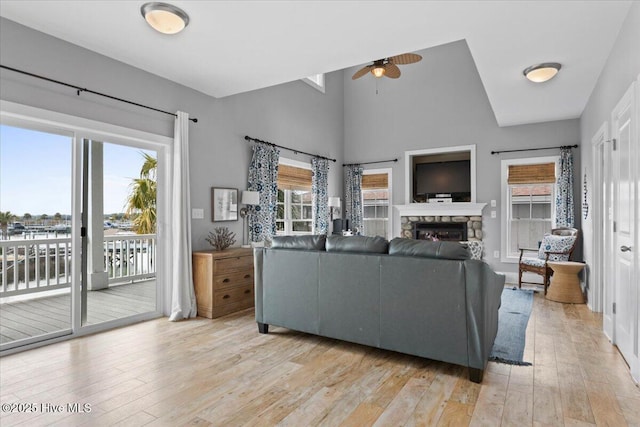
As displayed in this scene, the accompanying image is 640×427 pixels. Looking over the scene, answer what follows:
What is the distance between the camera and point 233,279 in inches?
176

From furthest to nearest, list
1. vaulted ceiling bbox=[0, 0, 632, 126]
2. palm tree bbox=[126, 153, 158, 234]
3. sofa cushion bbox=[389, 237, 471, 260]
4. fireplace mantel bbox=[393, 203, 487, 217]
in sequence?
1. fireplace mantel bbox=[393, 203, 487, 217]
2. palm tree bbox=[126, 153, 158, 234]
3. vaulted ceiling bbox=[0, 0, 632, 126]
4. sofa cushion bbox=[389, 237, 471, 260]

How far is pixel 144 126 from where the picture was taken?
4.07 meters

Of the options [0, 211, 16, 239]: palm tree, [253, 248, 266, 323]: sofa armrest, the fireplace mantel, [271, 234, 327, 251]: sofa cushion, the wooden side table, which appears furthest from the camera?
the fireplace mantel

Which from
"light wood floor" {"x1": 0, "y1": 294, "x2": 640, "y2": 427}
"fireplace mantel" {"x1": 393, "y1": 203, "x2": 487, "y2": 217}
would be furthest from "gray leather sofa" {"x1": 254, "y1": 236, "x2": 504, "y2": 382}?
"fireplace mantel" {"x1": 393, "y1": 203, "x2": 487, "y2": 217}

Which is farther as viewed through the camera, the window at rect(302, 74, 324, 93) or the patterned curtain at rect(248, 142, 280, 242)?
the window at rect(302, 74, 324, 93)

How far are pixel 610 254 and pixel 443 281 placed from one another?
2065 millimetres

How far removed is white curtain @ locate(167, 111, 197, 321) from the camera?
4.21m

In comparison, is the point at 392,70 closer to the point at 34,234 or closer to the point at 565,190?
the point at 565,190

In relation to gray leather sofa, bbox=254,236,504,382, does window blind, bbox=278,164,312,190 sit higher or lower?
higher

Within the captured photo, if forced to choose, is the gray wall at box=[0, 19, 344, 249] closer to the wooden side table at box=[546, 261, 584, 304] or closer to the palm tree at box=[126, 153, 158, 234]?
the palm tree at box=[126, 153, 158, 234]

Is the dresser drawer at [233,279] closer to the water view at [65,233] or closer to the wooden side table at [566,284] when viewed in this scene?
the water view at [65,233]

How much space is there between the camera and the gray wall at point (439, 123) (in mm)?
6559

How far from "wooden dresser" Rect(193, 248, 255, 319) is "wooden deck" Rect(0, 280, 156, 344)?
21.8 inches

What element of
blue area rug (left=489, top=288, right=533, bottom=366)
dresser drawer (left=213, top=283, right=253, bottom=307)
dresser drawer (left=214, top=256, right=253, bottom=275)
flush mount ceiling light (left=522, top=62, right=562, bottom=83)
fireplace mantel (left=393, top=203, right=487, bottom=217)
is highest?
flush mount ceiling light (left=522, top=62, right=562, bottom=83)
